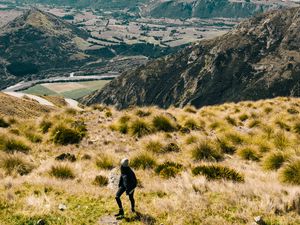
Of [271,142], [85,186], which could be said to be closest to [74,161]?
[85,186]

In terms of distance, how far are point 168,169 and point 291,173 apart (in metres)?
4.72

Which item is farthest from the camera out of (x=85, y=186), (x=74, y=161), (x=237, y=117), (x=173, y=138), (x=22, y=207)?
(x=237, y=117)

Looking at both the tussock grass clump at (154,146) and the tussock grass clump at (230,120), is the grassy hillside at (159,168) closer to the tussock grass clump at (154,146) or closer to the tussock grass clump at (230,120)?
the tussock grass clump at (154,146)

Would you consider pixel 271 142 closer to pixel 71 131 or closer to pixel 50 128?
pixel 71 131

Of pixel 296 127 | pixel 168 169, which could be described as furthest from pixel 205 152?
pixel 296 127

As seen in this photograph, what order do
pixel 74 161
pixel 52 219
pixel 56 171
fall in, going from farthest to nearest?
pixel 74 161, pixel 56 171, pixel 52 219

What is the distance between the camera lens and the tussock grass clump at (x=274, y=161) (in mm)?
17484

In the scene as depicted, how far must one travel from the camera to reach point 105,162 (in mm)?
18234

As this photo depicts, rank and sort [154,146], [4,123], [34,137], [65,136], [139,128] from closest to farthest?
1. [154,146]
2. [65,136]
3. [34,137]
4. [139,128]
5. [4,123]

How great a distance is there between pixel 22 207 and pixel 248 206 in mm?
6571

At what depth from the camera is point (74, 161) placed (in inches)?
776

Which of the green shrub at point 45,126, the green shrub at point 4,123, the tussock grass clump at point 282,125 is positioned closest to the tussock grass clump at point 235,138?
the tussock grass clump at point 282,125

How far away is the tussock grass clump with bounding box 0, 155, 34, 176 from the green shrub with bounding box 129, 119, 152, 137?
7.83 metres

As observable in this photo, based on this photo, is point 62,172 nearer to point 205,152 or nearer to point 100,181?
point 100,181
